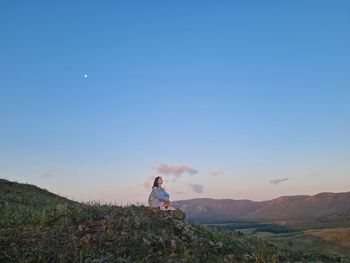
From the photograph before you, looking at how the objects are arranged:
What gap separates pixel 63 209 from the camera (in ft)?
61.0

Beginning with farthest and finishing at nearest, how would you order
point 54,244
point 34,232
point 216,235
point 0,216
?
point 0,216
point 216,235
point 34,232
point 54,244

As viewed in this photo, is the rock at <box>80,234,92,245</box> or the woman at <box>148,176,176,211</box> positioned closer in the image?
the rock at <box>80,234,92,245</box>

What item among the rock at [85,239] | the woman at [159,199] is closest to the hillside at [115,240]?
the rock at [85,239]

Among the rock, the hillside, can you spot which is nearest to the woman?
the hillside

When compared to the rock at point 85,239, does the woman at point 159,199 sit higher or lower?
higher

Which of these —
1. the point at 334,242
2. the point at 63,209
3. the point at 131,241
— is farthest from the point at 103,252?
the point at 334,242

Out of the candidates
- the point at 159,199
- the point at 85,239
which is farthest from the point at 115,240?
the point at 159,199

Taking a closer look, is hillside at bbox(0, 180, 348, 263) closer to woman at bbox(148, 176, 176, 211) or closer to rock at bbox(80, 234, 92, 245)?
rock at bbox(80, 234, 92, 245)

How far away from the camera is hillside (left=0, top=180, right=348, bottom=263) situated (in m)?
A: 14.0

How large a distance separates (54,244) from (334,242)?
55442 mm

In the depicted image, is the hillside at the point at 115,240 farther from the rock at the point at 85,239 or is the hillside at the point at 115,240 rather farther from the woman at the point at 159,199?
the woman at the point at 159,199

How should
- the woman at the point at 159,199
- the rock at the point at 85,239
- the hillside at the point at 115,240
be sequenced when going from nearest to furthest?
the hillside at the point at 115,240 < the rock at the point at 85,239 < the woman at the point at 159,199

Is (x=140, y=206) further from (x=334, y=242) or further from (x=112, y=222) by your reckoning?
(x=334, y=242)

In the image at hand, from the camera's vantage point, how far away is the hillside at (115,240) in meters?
14.0
